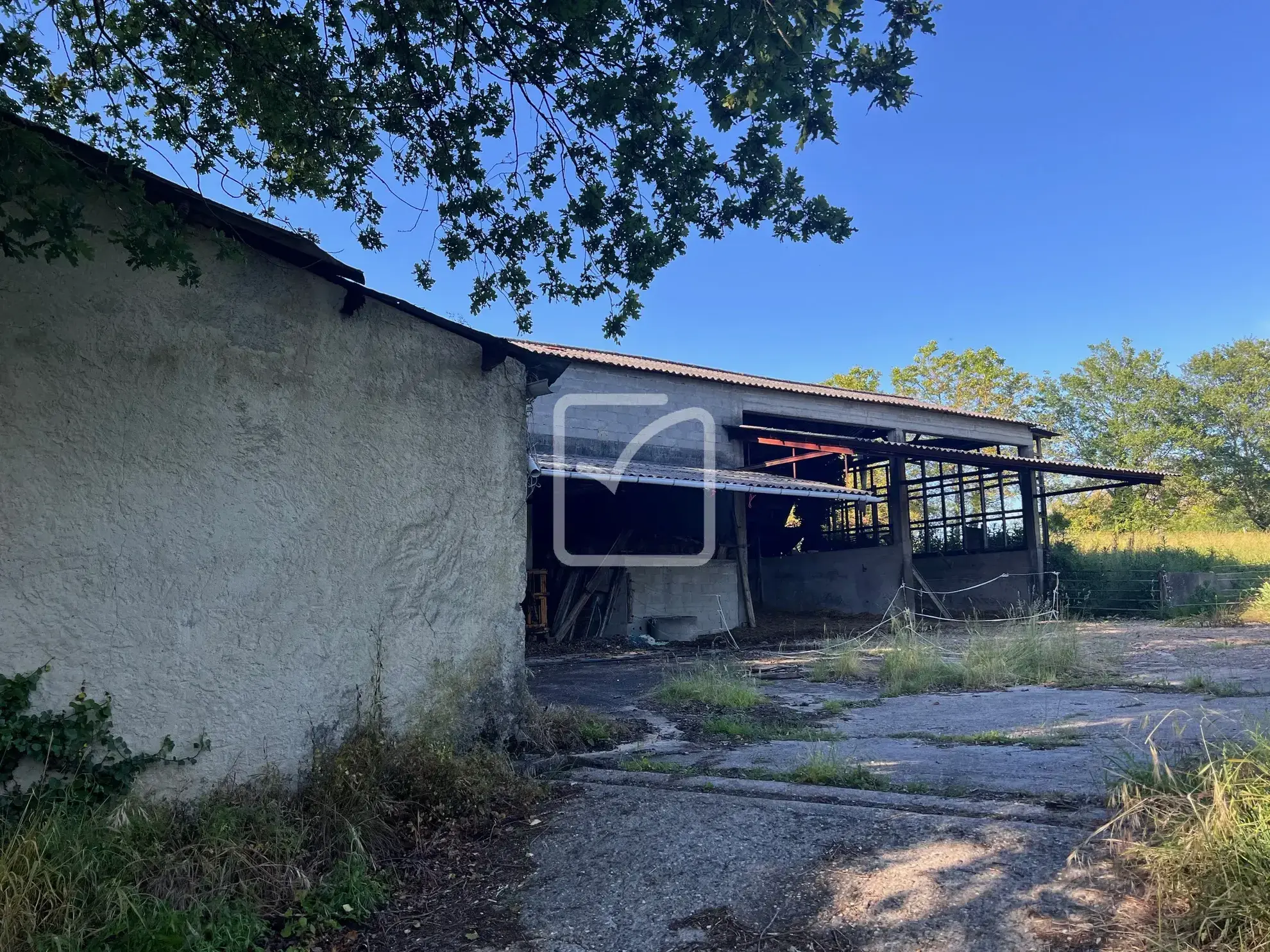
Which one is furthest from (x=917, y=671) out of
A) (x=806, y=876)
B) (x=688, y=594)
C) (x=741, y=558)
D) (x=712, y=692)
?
(x=741, y=558)

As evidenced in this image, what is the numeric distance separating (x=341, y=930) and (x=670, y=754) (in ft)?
8.13

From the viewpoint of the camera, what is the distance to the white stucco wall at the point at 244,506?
3.67 m

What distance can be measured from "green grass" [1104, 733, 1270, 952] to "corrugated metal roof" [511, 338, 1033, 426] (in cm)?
1134

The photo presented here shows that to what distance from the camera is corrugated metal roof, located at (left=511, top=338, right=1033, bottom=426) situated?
14.7 m

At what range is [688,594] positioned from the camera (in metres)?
14.1

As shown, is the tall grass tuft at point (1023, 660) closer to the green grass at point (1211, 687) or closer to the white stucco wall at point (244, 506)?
the green grass at point (1211, 687)

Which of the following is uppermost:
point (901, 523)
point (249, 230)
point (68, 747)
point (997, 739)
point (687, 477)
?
point (249, 230)

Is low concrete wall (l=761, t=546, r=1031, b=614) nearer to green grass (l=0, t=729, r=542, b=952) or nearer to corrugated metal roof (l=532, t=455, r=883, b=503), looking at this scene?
corrugated metal roof (l=532, t=455, r=883, b=503)

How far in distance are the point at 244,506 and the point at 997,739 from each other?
186 inches

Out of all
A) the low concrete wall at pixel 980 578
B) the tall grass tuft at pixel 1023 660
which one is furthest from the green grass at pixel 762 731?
the low concrete wall at pixel 980 578

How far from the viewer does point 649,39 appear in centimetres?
461

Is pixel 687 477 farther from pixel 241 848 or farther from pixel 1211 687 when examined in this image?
pixel 241 848
